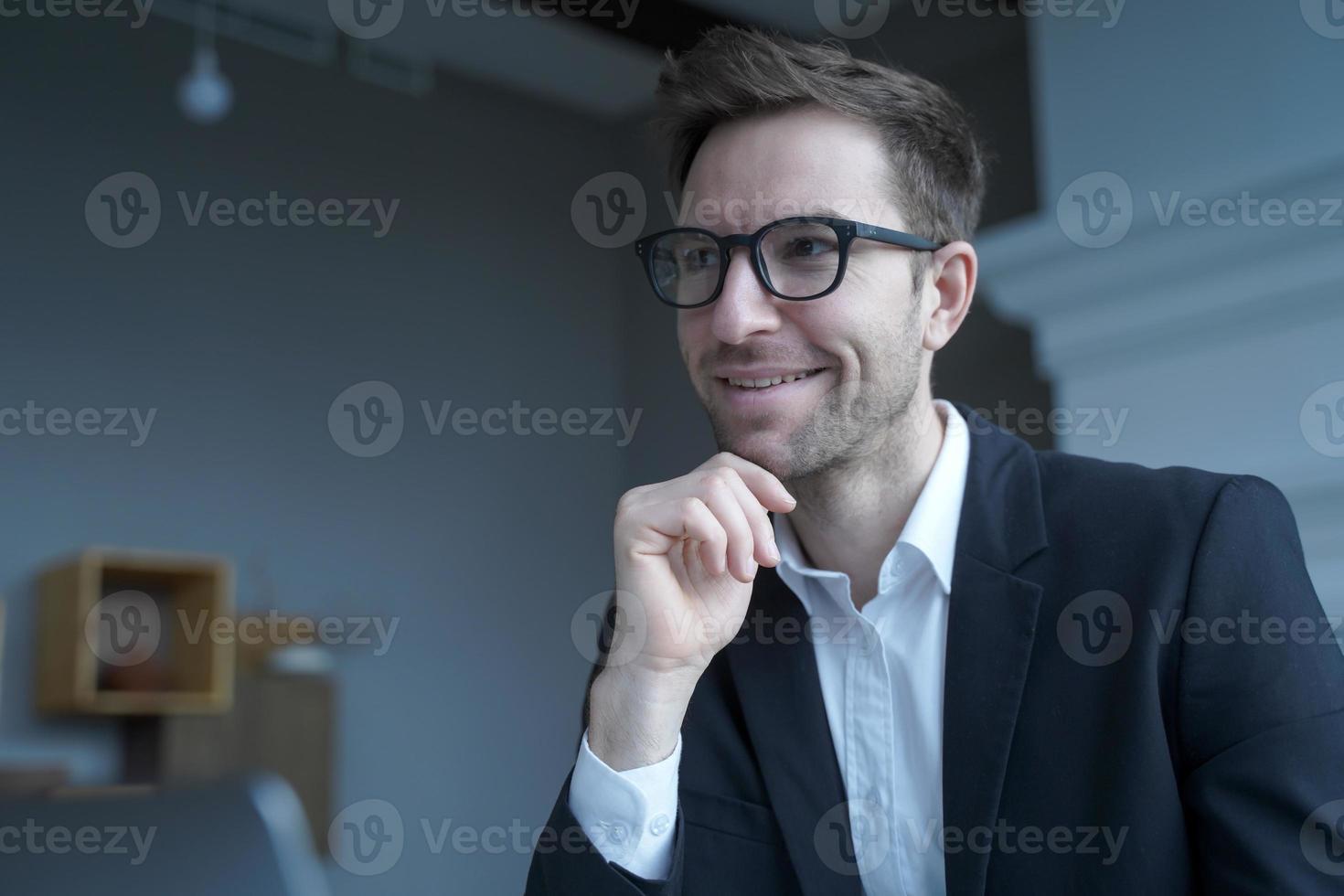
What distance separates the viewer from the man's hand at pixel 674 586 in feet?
4.35

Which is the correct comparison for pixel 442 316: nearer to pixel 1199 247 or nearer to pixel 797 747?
pixel 1199 247

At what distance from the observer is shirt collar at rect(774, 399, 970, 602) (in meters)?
1.49

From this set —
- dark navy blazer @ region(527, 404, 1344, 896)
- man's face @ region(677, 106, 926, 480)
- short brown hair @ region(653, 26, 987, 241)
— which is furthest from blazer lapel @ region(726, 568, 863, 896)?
short brown hair @ region(653, 26, 987, 241)

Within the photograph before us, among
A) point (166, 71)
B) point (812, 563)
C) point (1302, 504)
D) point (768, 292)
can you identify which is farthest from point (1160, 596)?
point (166, 71)

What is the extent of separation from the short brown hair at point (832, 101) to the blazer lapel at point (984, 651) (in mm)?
440

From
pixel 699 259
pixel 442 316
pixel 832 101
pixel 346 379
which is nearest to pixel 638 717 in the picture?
pixel 699 259

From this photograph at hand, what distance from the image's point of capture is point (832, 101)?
1.59 metres

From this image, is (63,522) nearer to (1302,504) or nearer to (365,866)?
(365,866)

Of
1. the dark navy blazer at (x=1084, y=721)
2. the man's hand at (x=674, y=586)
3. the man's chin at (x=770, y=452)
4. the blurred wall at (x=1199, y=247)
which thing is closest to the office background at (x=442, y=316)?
the blurred wall at (x=1199, y=247)

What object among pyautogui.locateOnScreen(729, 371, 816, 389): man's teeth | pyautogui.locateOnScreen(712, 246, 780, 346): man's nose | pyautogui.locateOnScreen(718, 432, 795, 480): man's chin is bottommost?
pyautogui.locateOnScreen(718, 432, 795, 480): man's chin

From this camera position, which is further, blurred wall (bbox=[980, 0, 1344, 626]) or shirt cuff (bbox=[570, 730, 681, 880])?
blurred wall (bbox=[980, 0, 1344, 626])

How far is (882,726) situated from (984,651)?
0.17 m

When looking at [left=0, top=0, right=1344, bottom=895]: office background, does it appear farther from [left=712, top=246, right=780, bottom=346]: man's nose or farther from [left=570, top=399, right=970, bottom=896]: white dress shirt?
[left=712, top=246, right=780, bottom=346]: man's nose

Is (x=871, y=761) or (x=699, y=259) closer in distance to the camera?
(x=871, y=761)
